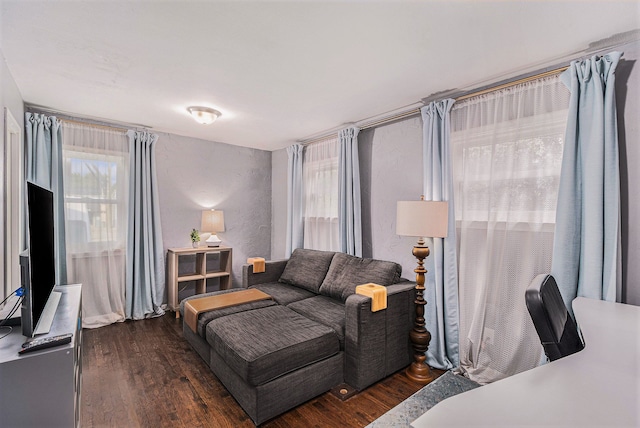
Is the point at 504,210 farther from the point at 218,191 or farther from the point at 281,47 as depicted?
the point at 218,191

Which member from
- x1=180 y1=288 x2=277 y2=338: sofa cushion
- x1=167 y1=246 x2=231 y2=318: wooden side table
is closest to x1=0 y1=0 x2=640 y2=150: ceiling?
x1=167 y1=246 x2=231 y2=318: wooden side table

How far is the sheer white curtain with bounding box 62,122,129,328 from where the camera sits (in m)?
3.27

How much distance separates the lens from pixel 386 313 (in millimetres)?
2328

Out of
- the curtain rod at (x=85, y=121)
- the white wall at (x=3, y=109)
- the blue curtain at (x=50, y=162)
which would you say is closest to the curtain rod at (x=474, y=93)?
the curtain rod at (x=85, y=121)

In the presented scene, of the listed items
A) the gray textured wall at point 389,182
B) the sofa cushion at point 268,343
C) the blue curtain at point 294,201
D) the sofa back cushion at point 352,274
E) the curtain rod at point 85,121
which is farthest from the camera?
the blue curtain at point 294,201

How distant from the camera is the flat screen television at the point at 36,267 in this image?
1357mm

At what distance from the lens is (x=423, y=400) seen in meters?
2.12

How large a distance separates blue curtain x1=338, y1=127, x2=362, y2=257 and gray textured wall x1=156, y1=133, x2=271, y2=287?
187cm

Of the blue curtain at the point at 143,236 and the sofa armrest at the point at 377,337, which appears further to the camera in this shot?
the blue curtain at the point at 143,236

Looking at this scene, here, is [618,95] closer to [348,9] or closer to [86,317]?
[348,9]

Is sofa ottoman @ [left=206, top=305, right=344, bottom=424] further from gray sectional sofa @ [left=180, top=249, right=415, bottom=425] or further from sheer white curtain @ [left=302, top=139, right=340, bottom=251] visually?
sheer white curtain @ [left=302, top=139, right=340, bottom=251]

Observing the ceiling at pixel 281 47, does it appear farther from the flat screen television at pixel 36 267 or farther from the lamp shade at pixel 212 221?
the lamp shade at pixel 212 221

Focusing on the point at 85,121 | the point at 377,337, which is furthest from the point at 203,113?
the point at 377,337

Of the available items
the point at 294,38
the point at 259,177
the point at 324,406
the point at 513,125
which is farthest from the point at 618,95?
the point at 259,177
